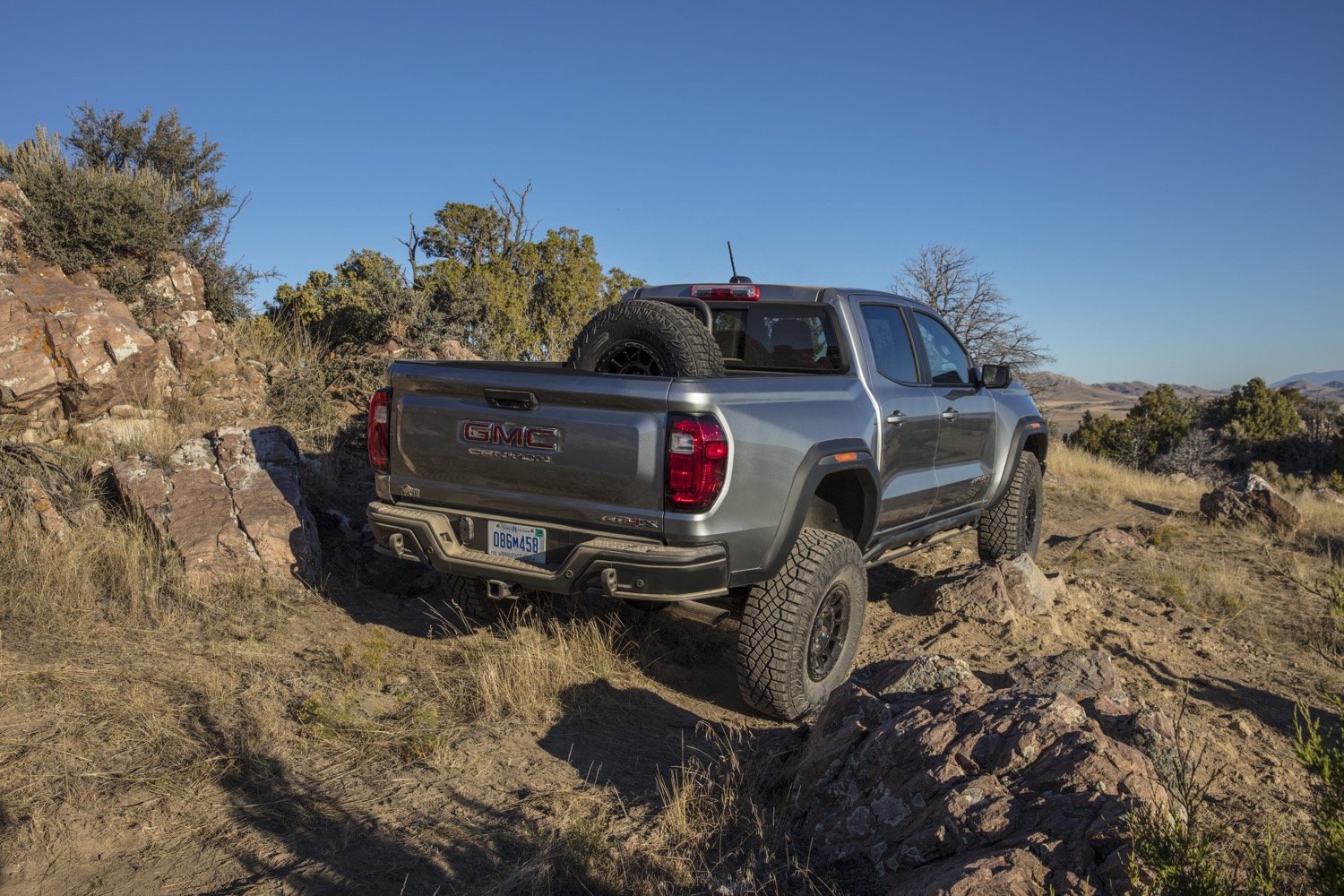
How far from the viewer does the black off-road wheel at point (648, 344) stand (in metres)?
4.36

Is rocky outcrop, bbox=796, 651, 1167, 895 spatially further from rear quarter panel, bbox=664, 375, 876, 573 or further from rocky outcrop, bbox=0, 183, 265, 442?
rocky outcrop, bbox=0, 183, 265, 442

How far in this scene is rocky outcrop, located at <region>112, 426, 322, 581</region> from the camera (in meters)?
5.78

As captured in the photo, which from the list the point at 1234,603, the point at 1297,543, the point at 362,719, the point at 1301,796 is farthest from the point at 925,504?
the point at 1297,543

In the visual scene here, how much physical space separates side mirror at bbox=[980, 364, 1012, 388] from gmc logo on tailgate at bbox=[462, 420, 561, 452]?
3.53 metres

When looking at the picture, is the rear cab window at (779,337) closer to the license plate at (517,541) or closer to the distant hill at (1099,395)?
the license plate at (517,541)

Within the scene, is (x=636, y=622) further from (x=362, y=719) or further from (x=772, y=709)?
(x=362, y=719)

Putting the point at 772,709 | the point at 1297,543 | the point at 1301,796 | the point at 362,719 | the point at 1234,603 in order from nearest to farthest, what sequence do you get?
the point at 1301,796, the point at 362,719, the point at 772,709, the point at 1234,603, the point at 1297,543

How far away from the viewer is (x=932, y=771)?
2.70 m

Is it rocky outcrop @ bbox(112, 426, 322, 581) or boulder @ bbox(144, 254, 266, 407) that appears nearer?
rocky outcrop @ bbox(112, 426, 322, 581)

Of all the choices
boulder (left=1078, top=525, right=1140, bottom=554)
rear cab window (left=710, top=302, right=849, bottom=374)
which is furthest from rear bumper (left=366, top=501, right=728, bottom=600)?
boulder (left=1078, top=525, right=1140, bottom=554)

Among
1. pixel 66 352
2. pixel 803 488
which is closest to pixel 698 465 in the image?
pixel 803 488

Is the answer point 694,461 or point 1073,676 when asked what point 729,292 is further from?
point 1073,676

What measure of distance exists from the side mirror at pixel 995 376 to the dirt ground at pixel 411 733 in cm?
146

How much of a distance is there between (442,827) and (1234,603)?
6229 millimetres
